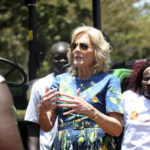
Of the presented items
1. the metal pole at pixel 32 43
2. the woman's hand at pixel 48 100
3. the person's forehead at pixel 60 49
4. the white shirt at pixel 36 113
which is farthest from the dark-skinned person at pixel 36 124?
the metal pole at pixel 32 43

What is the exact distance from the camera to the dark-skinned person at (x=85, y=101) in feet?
7.25

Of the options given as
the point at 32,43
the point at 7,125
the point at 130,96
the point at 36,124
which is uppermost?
the point at 7,125

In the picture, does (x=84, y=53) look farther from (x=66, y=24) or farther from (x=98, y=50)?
(x=66, y=24)

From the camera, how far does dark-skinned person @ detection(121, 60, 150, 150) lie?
268cm

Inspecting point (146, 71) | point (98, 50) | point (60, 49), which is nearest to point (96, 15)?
point (60, 49)

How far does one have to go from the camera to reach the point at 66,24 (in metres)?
10.9

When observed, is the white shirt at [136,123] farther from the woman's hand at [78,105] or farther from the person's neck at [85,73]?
the woman's hand at [78,105]

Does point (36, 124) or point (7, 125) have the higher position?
point (7, 125)

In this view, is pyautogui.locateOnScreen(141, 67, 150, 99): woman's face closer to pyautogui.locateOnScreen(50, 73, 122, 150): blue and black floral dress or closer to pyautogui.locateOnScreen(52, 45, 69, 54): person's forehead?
pyautogui.locateOnScreen(50, 73, 122, 150): blue and black floral dress

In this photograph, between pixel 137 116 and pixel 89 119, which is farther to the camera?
pixel 137 116

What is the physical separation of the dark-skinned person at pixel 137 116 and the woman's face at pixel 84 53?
1.85 feet

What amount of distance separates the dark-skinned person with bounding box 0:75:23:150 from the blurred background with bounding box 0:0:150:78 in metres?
5.29

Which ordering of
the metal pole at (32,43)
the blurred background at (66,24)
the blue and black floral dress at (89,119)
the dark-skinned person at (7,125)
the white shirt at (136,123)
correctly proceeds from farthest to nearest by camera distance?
the blurred background at (66,24) → the metal pole at (32,43) → the white shirt at (136,123) → the blue and black floral dress at (89,119) → the dark-skinned person at (7,125)

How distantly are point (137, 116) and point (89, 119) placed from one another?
1.97ft
